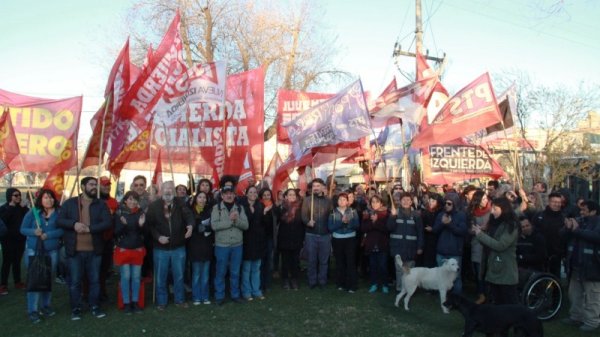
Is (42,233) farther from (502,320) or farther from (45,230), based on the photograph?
(502,320)

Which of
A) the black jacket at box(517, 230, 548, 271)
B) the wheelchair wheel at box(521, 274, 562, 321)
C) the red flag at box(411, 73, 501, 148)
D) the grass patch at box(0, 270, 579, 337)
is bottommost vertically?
the grass patch at box(0, 270, 579, 337)

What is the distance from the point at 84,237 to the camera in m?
6.81

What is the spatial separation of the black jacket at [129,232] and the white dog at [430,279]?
4.11 m

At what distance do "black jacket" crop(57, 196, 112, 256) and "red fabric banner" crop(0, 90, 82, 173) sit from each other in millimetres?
889

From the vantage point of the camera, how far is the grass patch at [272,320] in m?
6.25

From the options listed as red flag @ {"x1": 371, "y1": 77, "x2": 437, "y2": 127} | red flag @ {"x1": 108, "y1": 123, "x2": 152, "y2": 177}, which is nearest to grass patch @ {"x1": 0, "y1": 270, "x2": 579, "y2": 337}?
red flag @ {"x1": 108, "y1": 123, "x2": 152, "y2": 177}

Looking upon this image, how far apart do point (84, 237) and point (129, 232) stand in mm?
631

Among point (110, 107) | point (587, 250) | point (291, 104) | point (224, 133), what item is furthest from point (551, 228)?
point (110, 107)

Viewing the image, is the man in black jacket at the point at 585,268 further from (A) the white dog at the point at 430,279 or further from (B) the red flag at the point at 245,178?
(B) the red flag at the point at 245,178

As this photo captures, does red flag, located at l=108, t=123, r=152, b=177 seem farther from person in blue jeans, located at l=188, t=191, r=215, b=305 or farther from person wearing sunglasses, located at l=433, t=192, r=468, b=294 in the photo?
person wearing sunglasses, located at l=433, t=192, r=468, b=294

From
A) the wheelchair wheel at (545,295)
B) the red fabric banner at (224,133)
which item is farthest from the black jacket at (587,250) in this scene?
the red fabric banner at (224,133)

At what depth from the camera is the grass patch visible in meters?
6.25

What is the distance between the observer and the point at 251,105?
423 inches

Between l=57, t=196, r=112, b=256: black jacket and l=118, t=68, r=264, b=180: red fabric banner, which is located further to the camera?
l=118, t=68, r=264, b=180: red fabric banner
